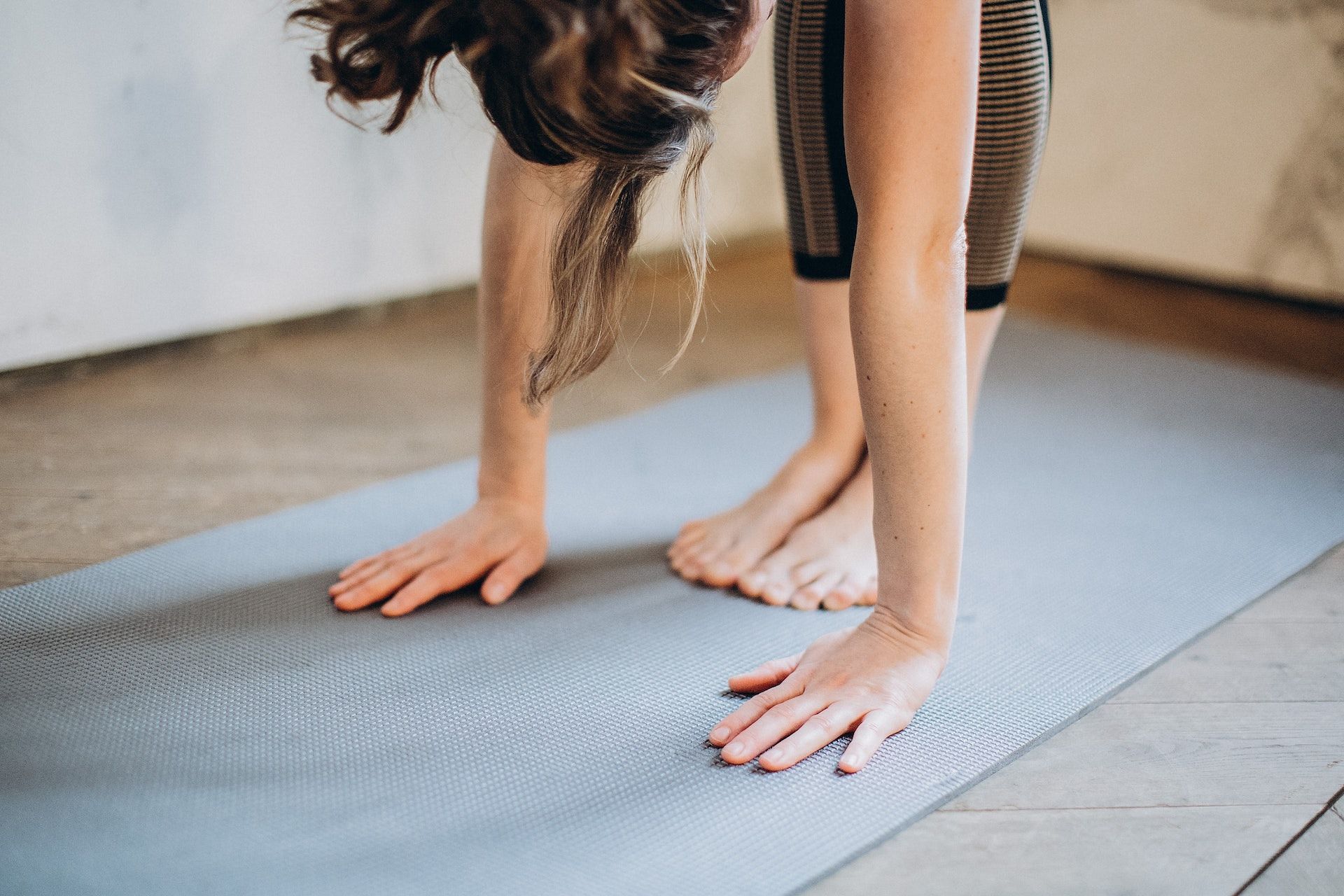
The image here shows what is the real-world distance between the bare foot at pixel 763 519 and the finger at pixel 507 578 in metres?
0.15

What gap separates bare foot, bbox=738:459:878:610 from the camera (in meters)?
1.04

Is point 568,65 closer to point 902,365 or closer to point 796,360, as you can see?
point 902,365

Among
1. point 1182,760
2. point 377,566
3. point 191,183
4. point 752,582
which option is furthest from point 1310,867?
point 191,183

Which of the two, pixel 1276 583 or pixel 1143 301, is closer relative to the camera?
pixel 1276 583

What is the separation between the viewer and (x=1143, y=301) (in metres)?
2.25

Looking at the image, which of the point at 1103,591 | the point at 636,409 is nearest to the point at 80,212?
the point at 636,409

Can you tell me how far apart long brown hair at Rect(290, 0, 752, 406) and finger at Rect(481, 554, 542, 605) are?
353 millimetres

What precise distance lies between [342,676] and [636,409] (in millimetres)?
750

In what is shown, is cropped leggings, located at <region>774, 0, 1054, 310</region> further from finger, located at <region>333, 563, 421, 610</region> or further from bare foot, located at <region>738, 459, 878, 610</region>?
finger, located at <region>333, 563, 421, 610</region>

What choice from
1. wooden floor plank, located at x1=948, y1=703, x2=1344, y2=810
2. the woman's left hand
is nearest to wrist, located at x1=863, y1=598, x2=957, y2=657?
the woman's left hand

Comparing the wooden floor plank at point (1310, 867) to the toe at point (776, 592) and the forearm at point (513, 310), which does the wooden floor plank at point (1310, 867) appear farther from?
the forearm at point (513, 310)

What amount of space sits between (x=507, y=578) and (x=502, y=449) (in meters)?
0.12

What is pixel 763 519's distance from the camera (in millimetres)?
1133

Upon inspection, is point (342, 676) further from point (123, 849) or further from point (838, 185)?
point (838, 185)
